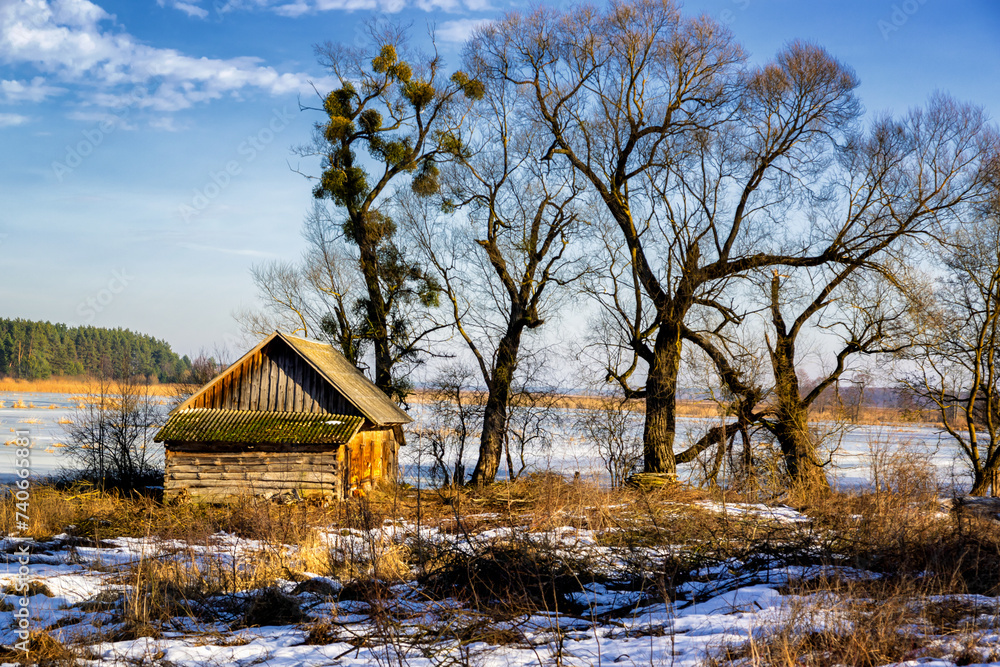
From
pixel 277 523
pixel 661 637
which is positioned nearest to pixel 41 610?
pixel 277 523

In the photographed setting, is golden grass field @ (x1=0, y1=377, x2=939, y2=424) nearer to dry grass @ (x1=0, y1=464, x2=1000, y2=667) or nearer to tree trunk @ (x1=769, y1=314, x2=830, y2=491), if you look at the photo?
tree trunk @ (x1=769, y1=314, x2=830, y2=491)

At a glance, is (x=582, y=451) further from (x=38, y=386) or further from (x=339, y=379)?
(x=38, y=386)

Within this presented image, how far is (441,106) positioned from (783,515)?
64.6 feet

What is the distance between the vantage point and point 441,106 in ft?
86.1

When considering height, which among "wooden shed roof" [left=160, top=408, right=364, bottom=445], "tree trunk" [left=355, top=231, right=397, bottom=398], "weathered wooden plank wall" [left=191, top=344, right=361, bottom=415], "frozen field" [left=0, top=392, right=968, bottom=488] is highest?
"tree trunk" [left=355, top=231, right=397, bottom=398]

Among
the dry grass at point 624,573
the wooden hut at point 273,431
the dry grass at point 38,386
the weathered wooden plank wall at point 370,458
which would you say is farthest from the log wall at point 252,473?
the dry grass at point 38,386

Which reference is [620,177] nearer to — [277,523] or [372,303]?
[372,303]

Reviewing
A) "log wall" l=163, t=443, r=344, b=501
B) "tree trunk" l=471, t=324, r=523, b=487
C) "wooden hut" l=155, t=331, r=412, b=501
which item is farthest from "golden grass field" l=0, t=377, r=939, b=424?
"log wall" l=163, t=443, r=344, b=501

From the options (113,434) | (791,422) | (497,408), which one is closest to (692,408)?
(791,422)

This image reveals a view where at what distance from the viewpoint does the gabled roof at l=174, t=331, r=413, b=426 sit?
20250 millimetres

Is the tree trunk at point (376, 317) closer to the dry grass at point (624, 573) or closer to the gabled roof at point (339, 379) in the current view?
the gabled roof at point (339, 379)

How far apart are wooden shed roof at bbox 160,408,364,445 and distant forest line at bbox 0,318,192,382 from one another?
51.0 m

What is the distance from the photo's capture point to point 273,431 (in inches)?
765

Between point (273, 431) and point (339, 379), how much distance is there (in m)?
2.63
